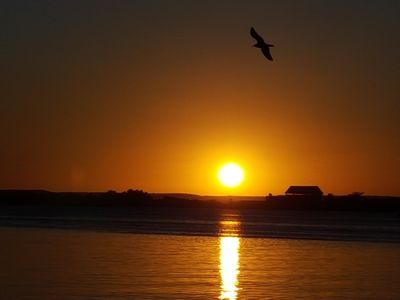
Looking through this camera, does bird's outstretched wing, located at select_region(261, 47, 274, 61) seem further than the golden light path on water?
Yes

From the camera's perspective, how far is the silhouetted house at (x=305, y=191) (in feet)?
538

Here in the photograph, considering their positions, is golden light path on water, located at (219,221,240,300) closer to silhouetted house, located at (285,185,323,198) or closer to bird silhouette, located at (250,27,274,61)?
bird silhouette, located at (250,27,274,61)

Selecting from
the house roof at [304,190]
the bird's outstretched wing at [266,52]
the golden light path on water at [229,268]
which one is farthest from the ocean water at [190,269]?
the house roof at [304,190]

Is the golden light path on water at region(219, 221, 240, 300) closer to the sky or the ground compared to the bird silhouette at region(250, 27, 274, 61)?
closer to the ground

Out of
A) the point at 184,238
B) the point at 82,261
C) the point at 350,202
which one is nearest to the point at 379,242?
the point at 184,238

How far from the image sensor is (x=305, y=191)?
16475 cm

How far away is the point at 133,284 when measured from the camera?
1010 inches

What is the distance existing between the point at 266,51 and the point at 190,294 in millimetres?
8654

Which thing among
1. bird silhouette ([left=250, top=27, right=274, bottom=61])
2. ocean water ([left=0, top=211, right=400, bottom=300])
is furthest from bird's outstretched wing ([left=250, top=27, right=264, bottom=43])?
ocean water ([left=0, top=211, right=400, bottom=300])

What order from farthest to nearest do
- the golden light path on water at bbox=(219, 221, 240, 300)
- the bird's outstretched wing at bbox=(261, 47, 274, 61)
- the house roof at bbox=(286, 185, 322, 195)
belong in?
the house roof at bbox=(286, 185, 322, 195) → the bird's outstretched wing at bbox=(261, 47, 274, 61) → the golden light path on water at bbox=(219, 221, 240, 300)

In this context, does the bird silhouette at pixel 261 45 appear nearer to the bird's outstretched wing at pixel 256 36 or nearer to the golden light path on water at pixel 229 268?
the bird's outstretched wing at pixel 256 36

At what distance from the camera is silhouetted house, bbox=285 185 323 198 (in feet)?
538

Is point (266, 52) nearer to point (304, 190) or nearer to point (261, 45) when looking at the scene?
point (261, 45)

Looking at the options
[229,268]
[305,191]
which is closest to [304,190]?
[305,191]
